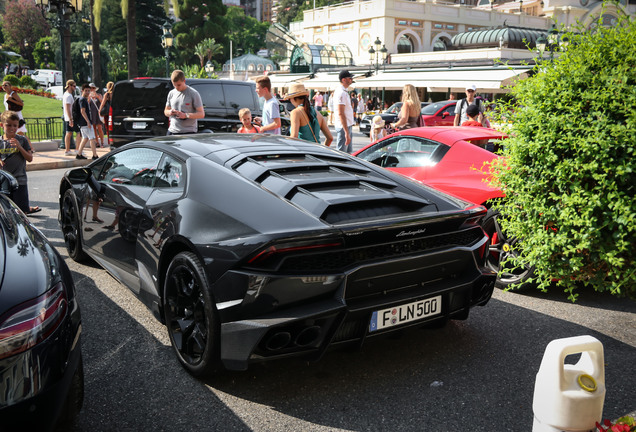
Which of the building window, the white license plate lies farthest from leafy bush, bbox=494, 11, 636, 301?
the building window

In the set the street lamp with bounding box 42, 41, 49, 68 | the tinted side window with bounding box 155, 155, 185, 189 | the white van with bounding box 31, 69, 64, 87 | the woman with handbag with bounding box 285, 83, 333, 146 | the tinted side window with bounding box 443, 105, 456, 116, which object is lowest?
the tinted side window with bounding box 155, 155, 185, 189

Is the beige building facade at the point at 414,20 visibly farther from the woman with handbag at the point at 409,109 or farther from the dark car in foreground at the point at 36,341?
the dark car in foreground at the point at 36,341

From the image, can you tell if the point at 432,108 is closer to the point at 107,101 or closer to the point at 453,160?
the point at 107,101

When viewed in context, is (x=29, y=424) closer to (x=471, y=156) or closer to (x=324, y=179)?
(x=324, y=179)

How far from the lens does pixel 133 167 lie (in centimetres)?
459

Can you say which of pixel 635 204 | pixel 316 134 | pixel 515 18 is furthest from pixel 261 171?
pixel 515 18

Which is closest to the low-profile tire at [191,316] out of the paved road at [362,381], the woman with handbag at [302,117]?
the paved road at [362,381]

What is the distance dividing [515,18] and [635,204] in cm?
8700

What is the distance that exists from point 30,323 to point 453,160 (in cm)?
456

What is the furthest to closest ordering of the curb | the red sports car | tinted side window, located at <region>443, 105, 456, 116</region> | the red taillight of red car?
tinted side window, located at <region>443, 105, 456, 116</region>, the curb, the red sports car, the red taillight of red car

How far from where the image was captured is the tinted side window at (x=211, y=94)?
11.8 meters

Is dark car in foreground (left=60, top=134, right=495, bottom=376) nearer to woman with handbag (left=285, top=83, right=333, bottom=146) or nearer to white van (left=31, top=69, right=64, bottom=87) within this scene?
woman with handbag (left=285, top=83, right=333, bottom=146)

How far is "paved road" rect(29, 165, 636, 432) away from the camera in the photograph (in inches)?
120

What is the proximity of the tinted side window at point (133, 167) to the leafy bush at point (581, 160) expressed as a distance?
2.50 metres
